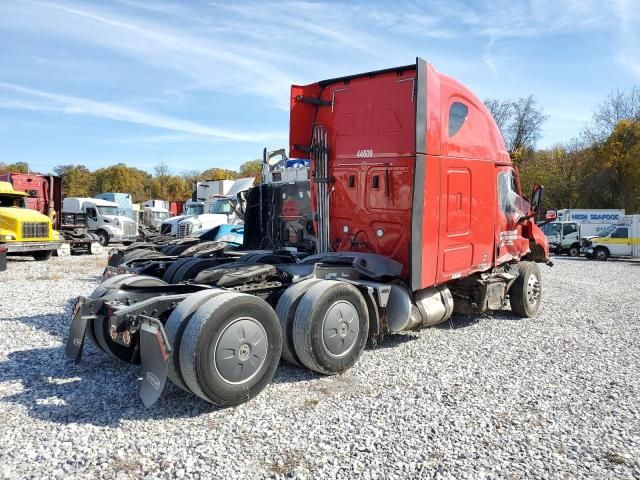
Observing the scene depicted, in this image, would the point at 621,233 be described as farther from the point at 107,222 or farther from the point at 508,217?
the point at 107,222

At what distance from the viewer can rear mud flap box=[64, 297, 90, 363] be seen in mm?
4840

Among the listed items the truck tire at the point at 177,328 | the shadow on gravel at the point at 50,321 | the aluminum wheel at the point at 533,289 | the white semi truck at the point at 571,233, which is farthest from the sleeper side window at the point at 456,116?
the white semi truck at the point at 571,233

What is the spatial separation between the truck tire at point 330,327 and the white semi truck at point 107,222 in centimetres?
2357

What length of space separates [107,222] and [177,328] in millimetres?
27441

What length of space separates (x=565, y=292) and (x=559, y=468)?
9596 millimetres

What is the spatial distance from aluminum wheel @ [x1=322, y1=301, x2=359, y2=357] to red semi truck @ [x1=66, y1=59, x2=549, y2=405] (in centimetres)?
2

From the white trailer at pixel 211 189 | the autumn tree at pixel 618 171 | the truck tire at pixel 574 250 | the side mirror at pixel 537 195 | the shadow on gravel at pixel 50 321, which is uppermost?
the autumn tree at pixel 618 171

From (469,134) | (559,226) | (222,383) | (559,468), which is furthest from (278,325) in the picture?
(559,226)

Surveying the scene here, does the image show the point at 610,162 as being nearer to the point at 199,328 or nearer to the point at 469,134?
the point at 469,134

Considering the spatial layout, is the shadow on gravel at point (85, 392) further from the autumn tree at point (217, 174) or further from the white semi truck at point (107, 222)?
the autumn tree at point (217, 174)

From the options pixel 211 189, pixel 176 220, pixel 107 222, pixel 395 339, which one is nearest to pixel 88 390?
pixel 395 339

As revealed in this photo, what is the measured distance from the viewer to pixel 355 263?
596 centimetres

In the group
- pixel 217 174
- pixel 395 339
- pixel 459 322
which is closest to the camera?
→ pixel 395 339

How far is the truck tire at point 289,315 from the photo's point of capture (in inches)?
191
